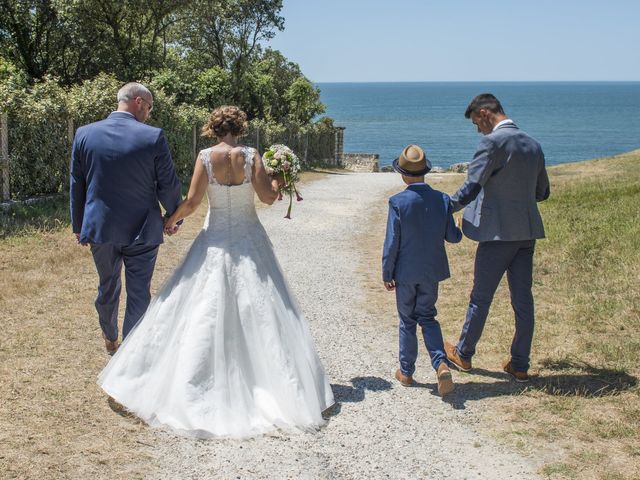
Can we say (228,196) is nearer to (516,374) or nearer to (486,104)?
(486,104)

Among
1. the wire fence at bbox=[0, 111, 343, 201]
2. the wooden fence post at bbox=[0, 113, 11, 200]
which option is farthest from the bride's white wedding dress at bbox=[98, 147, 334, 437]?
the wire fence at bbox=[0, 111, 343, 201]

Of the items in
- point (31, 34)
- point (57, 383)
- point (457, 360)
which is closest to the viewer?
point (57, 383)

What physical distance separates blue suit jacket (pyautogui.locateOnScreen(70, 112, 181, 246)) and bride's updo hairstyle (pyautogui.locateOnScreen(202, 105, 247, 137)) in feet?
1.73

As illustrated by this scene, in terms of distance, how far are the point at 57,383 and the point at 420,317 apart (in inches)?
112

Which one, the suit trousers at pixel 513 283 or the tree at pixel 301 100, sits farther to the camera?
the tree at pixel 301 100

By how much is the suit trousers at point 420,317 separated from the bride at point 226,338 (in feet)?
A: 2.71

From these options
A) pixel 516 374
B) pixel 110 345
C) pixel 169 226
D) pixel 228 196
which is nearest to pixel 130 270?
pixel 169 226

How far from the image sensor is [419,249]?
560 cm

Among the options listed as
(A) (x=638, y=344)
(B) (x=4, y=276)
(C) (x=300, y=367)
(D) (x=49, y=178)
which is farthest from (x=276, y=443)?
(D) (x=49, y=178)

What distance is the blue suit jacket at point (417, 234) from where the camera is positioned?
5582 mm

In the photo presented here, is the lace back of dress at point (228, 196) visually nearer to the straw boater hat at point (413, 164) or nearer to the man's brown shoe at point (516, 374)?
the straw boater hat at point (413, 164)

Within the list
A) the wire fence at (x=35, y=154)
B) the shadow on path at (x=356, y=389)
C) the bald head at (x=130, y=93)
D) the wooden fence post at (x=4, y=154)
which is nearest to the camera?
the shadow on path at (x=356, y=389)

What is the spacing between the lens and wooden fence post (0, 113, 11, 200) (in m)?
12.7

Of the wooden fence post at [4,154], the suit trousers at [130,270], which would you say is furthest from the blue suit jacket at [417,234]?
the wooden fence post at [4,154]
